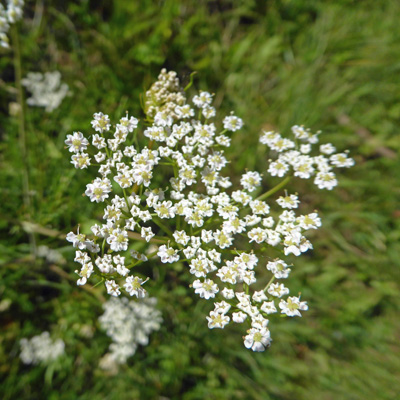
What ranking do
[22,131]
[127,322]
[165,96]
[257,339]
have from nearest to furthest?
[257,339] < [165,96] < [22,131] < [127,322]

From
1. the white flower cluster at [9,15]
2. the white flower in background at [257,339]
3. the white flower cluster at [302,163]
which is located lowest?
the white flower in background at [257,339]

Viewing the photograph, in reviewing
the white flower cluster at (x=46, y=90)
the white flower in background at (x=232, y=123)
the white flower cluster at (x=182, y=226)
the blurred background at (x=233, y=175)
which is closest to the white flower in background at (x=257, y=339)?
the white flower cluster at (x=182, y=226)

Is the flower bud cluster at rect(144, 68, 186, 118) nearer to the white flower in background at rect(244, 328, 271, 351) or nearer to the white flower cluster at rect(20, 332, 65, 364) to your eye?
the white flower in background at rect(244, 328, 271, 351)

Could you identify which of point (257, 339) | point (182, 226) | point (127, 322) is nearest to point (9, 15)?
point (182, 226)

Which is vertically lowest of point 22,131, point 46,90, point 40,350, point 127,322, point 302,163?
point 40,350

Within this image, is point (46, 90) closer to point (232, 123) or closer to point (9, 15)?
point (9, 15)

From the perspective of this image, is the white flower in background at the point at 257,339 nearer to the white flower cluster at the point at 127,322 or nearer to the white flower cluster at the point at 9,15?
the white flower cluster at the point at 127,322

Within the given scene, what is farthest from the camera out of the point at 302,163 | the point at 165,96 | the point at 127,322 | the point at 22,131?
the point at 127,322

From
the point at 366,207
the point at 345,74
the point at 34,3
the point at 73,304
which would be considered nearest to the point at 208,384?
the point at 73,304

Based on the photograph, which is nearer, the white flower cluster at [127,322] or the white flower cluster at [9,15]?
the white flower cluster at [9,15]
